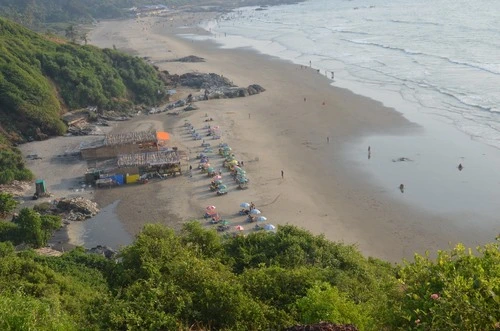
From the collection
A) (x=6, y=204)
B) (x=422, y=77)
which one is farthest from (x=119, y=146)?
(x=422, y=77)

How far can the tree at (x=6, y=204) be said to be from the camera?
29562 mm

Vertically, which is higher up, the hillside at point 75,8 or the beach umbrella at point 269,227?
the hillside at point 75,8

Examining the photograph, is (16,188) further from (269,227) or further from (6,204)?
(269,227)

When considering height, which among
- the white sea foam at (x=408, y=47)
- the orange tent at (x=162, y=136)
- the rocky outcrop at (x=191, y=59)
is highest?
the white sea foam at (x=408, y=47)

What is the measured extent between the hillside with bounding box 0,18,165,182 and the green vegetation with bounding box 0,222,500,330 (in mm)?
20701

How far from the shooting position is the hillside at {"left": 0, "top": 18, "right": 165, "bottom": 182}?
1726 inches

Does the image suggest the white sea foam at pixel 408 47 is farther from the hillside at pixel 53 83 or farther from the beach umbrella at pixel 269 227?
the hillside at pixel 53 83

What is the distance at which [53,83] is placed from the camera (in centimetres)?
5053

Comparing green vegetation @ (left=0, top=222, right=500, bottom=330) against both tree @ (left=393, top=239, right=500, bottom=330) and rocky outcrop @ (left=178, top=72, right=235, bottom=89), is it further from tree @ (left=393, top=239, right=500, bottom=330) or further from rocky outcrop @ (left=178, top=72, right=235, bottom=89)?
rocky outcrop @ (left=178, top=72, right=235, bottom=89)

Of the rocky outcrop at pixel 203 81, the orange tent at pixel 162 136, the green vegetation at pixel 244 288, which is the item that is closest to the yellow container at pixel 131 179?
the orange tent at pixel 162 136

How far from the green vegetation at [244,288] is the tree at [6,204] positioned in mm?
8185

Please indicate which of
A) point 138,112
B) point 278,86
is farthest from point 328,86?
point 138,112

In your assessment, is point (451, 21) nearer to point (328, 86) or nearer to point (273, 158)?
point (328, 86)

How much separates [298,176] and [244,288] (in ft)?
70.4
